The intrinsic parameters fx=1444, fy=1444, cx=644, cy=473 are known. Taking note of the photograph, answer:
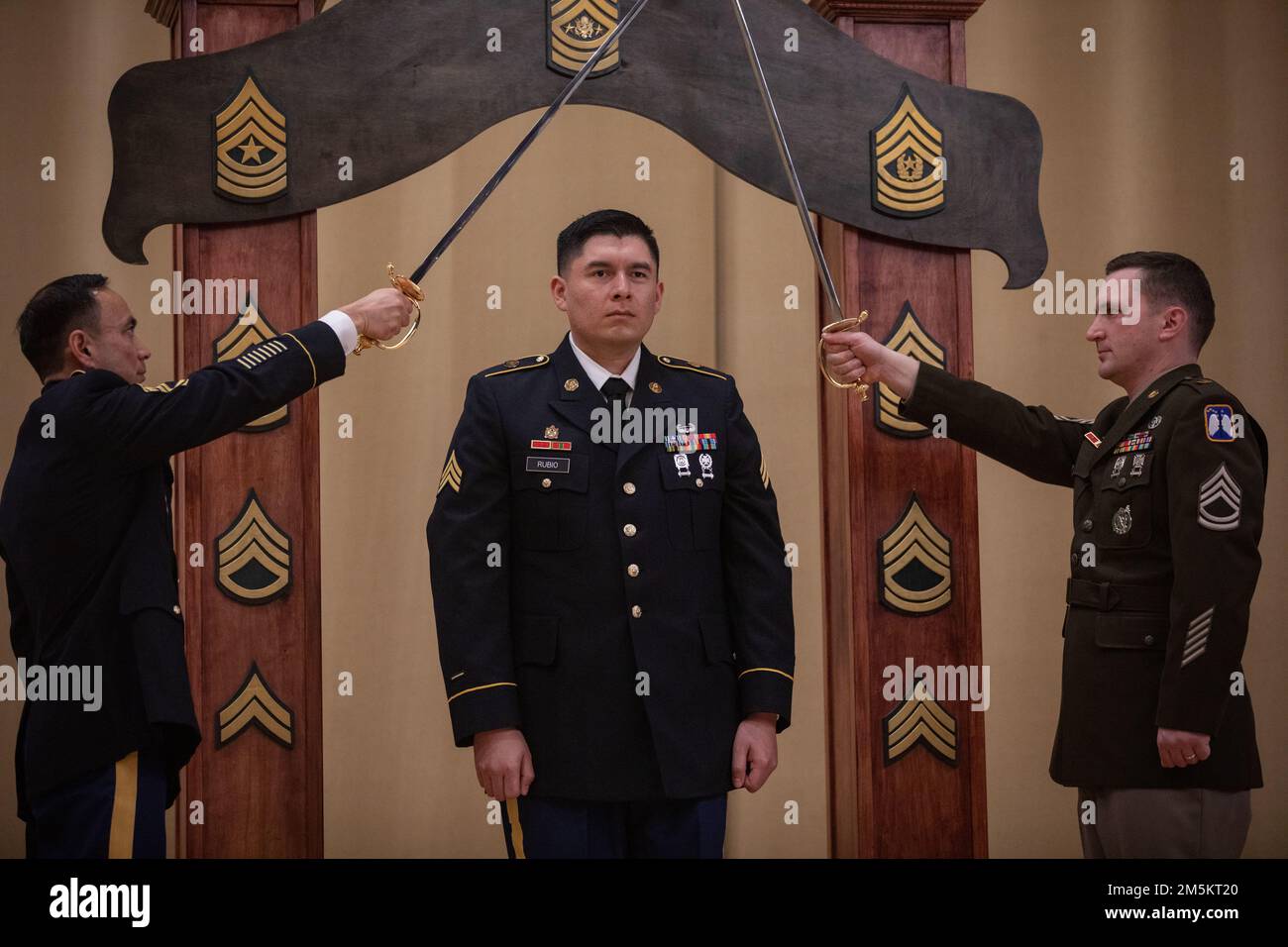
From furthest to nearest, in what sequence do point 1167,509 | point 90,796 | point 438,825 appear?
point 438,825 < point 1167,509 < point 90,796

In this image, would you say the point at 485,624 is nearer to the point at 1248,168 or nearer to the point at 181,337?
the point at 181,337

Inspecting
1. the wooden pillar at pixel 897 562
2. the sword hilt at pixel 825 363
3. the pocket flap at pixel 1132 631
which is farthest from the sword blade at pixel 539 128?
the pocket flap at pixel 1132 631

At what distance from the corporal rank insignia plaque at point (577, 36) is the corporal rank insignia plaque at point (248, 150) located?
59 cm

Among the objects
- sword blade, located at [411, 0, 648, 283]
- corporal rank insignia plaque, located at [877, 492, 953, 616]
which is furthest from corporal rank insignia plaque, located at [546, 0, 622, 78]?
corporal rank insignia plaque, located at [877, 492, 953, 616]

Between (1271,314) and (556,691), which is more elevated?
(1271,314)

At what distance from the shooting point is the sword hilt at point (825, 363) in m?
2.94

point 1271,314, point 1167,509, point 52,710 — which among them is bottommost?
point 52,710

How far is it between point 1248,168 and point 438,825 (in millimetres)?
2997

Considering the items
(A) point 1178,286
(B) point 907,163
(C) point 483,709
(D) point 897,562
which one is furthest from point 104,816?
(A) point 1178,286

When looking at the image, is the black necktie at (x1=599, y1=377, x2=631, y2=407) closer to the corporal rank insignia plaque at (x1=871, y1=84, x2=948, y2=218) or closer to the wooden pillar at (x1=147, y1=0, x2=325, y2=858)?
the wooden pillar at (x1=147, y1=0, x2=325, y2=858)

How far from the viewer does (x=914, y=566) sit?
3066mm

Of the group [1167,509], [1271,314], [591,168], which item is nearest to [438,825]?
[591,168]

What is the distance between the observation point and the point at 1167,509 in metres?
2.78

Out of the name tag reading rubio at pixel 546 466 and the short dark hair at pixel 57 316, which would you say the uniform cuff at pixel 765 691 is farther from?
the short dark hair at pixel 57 316
